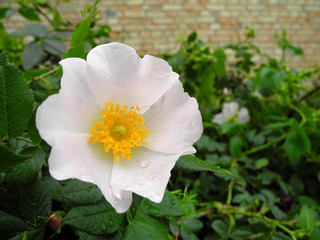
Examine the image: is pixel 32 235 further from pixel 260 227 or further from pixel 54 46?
pixel 54 46

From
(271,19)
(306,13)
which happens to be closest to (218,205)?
(271,19)

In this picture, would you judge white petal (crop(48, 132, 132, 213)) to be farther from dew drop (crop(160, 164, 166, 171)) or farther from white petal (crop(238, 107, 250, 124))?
white petal (crop(238, 107, 250, 124))

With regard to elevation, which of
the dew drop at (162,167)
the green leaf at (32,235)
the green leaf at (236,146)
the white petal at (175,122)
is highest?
the white petal at (175,122)

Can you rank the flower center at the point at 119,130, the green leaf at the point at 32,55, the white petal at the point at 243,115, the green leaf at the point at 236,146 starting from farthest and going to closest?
1. the white petal at the point at 243,115
2. the green leaf at the point at 236,146
3. the green leaf at the point at 32,55
4. the flower center at the point at 119,130

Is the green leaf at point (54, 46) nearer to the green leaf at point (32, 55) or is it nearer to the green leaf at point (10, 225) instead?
the green leaf at point (32, 55)

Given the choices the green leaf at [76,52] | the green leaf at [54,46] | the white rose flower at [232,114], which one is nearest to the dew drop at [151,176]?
the green leaf at [76,52]
